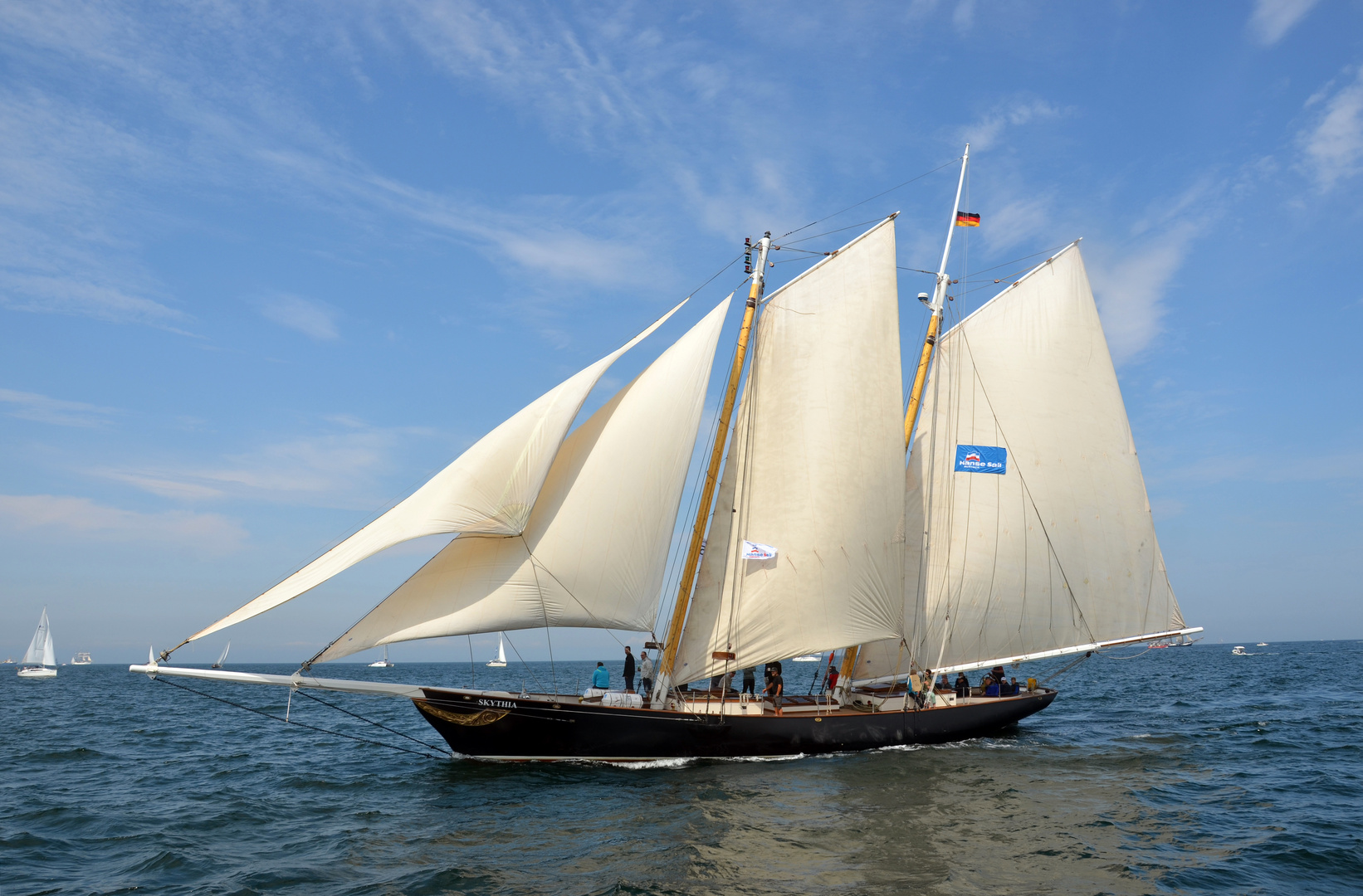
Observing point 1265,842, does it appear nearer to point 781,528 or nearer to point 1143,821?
point 1143,821

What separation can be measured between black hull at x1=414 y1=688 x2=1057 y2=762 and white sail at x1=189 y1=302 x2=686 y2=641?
14.7 ft

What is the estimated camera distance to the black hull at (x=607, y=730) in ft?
67.4

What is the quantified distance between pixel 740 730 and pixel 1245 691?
36866mm

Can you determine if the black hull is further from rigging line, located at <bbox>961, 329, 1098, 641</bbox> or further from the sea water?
rigging line, located at <bbox>961, 329, 1098, 641</bbox>

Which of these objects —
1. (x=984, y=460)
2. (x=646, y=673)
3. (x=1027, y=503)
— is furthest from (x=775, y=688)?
(x=1027, y=503)

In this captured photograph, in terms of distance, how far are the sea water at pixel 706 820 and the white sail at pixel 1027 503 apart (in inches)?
150

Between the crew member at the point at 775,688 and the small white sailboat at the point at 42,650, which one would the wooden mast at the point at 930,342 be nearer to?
the crew member at the point at 775,688

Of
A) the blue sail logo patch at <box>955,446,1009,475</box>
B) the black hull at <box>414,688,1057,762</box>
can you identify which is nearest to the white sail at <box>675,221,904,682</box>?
the black hull at <box>414,688,1057,762</box>

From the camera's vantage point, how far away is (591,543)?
2066 centimetres

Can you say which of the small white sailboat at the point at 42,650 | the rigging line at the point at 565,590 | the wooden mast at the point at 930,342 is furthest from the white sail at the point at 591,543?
the small white sailboat at the point at 42,650

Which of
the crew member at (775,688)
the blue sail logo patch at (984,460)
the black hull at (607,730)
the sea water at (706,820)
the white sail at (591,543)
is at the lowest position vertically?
the sea water at (706,820)

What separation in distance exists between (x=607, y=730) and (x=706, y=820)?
214 inches

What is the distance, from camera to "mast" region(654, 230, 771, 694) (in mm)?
23375

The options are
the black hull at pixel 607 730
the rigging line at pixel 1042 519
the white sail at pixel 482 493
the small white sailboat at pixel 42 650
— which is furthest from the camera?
the small white sailboat at pixel 42 650
